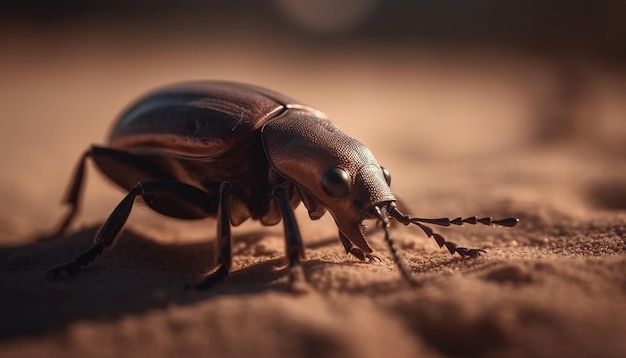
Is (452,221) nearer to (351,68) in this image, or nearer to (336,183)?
(336,183)

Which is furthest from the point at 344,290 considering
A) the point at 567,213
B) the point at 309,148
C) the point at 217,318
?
the point at 567,213

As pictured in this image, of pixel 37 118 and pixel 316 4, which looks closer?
pixel 37 118

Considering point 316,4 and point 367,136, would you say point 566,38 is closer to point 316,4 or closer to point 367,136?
point 367,136

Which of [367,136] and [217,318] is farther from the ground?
[367,136]

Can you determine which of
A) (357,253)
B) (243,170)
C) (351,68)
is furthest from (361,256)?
(351,68)

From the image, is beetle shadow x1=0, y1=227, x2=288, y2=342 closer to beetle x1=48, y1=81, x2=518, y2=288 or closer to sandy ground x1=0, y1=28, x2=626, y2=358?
sandy ground x1=0, y1=28, x2=626, y2=358

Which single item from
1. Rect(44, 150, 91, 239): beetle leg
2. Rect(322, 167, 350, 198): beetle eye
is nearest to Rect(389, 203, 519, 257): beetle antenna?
Rect(322, 167, 350, 198): beetle eye
